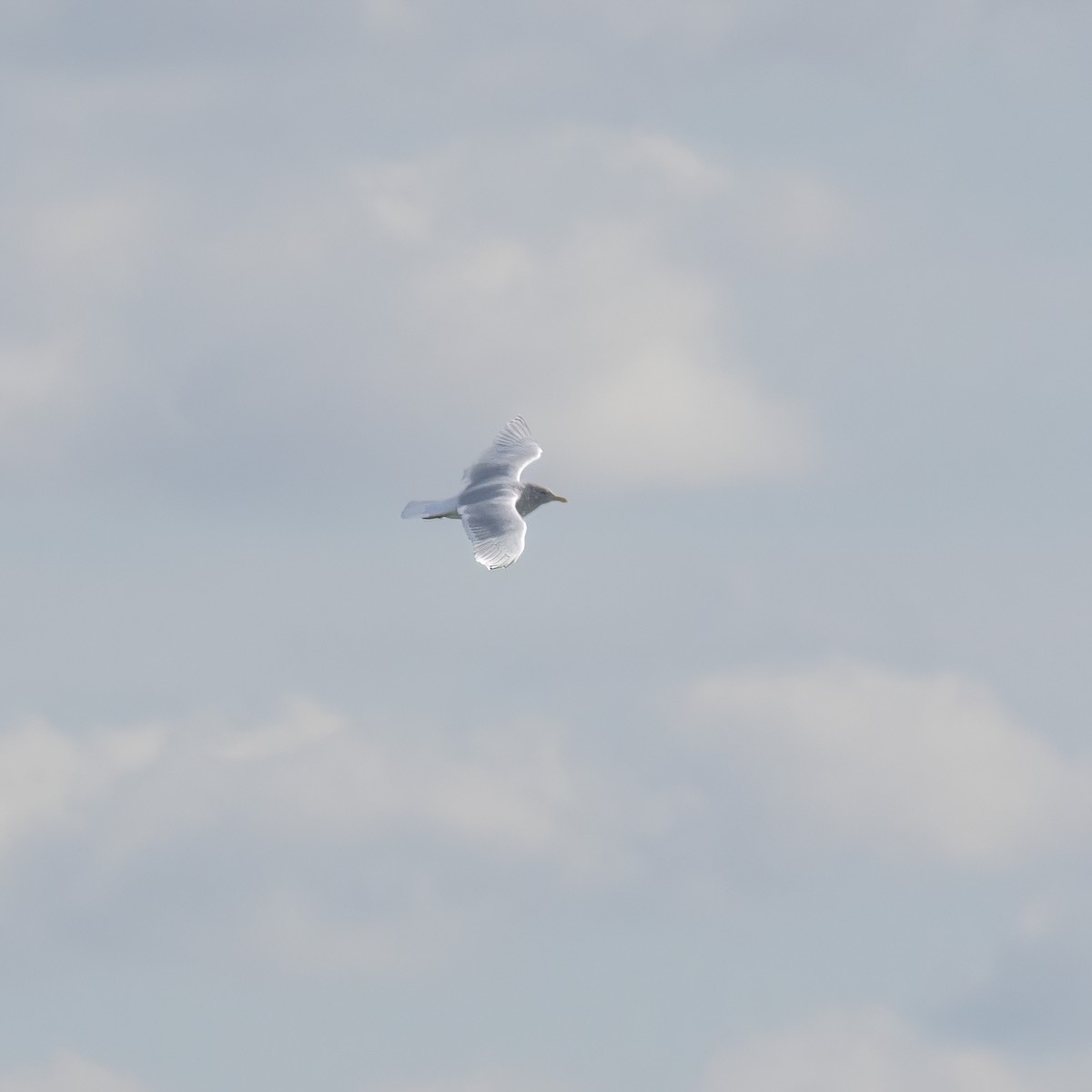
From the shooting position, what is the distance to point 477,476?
416ft

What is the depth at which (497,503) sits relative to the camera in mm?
121062

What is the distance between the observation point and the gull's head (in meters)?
124

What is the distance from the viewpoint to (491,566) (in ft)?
364

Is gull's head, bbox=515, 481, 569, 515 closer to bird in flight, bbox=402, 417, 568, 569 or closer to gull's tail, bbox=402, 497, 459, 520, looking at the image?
bird in flight, bbox=402, 417, 568, 569

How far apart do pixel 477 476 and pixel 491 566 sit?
16.6 meters

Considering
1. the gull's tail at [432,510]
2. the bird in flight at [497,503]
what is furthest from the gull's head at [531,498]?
the gull's tail at [432,510]

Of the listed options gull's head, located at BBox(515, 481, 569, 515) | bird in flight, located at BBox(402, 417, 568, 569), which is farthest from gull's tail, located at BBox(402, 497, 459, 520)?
gull's head, located at BBox(515, 481, 569, 515)

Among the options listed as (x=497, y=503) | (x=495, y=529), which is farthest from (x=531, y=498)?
(x=495, y=529)

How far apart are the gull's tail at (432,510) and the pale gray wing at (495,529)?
0.66 m

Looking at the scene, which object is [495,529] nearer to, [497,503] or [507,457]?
[497,503]

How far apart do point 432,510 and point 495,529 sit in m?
6.07

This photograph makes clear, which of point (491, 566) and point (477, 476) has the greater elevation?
point (477, 476)

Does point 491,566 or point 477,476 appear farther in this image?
point 477,476

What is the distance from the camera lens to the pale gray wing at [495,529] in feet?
373
